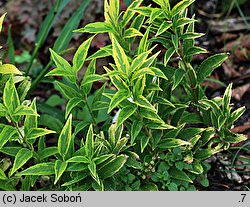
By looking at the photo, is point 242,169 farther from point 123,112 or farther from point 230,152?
point 123,112

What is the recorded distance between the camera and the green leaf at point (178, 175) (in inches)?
80.8

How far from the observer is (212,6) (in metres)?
3.38

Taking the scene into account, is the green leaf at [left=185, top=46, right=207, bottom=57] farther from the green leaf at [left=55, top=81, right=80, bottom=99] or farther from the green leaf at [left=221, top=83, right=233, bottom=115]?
the green leaf at [left=55, top=81, right=80, bottom=99]

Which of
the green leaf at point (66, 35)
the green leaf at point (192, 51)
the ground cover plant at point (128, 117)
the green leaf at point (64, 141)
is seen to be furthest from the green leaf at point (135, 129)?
the green leaf at point (66, 35)

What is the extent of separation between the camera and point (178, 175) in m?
2.07

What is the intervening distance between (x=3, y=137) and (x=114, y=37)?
51 cm

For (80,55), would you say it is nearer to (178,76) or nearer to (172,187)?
(178,76)

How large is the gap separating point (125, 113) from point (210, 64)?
444mm

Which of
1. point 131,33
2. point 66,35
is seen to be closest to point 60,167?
point 131,33

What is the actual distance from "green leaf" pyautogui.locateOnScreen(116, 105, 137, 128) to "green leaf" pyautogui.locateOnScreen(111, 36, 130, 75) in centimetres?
14

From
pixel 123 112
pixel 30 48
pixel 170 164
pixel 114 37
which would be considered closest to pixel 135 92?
pixel 123 112

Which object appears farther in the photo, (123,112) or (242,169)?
(242,169)

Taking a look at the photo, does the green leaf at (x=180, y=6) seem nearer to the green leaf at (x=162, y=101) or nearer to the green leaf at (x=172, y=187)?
the green leaf at (x=162, y=101)

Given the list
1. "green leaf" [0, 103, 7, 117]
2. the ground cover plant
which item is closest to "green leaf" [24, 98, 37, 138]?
the ground cover plant
